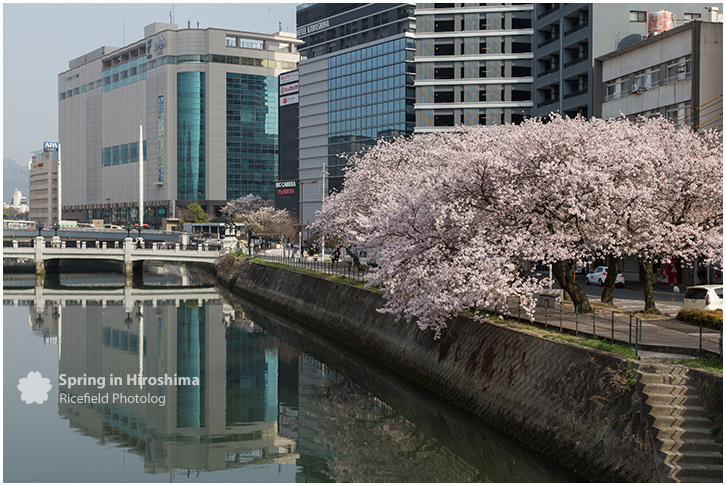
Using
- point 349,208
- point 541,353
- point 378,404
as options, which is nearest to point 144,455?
point 378,404

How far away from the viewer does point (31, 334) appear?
49219 millimetres

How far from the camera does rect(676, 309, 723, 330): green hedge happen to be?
2466cm

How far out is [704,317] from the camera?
25875 mm

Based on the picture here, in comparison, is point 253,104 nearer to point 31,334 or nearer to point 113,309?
point 113,309

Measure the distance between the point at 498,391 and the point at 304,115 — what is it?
123880 mm

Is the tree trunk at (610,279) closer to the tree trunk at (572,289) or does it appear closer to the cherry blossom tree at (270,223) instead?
the tree trunk at (572,289)

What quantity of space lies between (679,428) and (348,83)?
12087 centimetres

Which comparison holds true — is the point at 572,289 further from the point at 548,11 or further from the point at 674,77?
the point at 548,11

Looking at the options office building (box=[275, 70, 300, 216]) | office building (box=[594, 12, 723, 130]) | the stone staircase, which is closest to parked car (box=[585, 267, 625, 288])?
office building (box=[594, 12, 723, 130])

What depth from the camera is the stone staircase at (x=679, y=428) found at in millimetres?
16420

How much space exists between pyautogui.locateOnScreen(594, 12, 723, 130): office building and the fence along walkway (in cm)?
2015

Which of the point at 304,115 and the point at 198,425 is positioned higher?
the point at 304,115

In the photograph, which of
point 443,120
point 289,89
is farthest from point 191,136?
point 443,120

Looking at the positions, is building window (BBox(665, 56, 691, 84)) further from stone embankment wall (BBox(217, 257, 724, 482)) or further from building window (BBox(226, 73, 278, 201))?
building window (BBox(226, 73, 278, 201))
